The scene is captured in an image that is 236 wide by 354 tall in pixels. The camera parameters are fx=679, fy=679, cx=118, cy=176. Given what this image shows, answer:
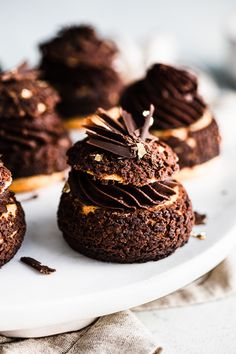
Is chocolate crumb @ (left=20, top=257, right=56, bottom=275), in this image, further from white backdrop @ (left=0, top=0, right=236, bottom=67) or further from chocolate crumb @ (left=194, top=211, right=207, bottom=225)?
white backdrop @ (left=0, top=0, right=236, bottom=67)

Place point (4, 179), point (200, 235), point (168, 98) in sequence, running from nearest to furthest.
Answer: point (4, 179) < point (200, 235) < point (168, 98)

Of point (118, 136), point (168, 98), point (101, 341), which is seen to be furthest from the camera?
point (168, 98)

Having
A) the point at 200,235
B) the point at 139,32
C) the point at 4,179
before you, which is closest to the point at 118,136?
the point at 4,179

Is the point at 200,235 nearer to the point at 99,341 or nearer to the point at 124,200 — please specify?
the point at 124,200

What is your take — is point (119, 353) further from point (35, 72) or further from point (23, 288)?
point (35, 72)

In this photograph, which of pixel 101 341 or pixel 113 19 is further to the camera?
pixel 113 19

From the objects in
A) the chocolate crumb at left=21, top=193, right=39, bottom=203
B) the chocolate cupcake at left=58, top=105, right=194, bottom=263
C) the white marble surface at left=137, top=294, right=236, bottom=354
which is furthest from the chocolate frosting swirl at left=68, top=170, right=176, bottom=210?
the chocolate crumb at left=21, top=193, right=39, bottom=203

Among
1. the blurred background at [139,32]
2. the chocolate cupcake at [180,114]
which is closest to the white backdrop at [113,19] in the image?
the blurred background at [139,32]
